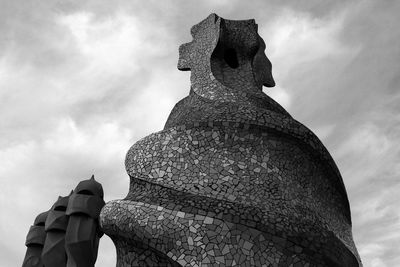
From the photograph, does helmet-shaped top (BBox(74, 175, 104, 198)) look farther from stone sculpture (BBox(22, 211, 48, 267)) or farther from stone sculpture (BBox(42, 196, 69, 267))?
stone sculpture (BBox(22, 211, 48, 267))

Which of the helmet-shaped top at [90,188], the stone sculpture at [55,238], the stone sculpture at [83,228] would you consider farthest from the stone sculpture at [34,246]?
the helmet-shaped top at [90,188]

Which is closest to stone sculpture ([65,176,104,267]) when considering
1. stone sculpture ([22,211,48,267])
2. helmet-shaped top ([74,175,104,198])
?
helmet-shaped top ([74,175,104,198])

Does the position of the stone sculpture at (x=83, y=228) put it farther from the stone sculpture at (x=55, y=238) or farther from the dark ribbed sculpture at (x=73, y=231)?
the stone sculpture at (x=55, y=238)

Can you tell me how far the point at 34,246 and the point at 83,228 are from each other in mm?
1353

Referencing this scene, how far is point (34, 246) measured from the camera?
865 cm

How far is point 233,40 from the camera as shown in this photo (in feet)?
32.7

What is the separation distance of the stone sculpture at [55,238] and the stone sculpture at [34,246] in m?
0.46

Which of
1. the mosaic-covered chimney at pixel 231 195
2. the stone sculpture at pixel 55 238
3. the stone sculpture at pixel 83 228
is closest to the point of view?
the mosaic-covered chimney at pixel 231 195

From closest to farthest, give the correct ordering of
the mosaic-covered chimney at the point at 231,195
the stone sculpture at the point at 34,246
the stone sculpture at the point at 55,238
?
the mosaic-covered chimney at the point at 231,195 < the stone sculpture at the point at 55,238 < the stone sculpture at the point at 34,246

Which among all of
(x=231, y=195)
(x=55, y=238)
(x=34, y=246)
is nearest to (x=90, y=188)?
(x=55, y=238)

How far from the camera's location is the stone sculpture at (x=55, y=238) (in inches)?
317

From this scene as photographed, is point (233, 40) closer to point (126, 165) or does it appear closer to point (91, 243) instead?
point (126, 165)

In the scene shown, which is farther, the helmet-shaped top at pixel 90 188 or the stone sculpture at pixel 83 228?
the helmet-shaped top at pixel 90 188

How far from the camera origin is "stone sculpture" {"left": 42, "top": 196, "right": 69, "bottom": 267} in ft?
26.4
